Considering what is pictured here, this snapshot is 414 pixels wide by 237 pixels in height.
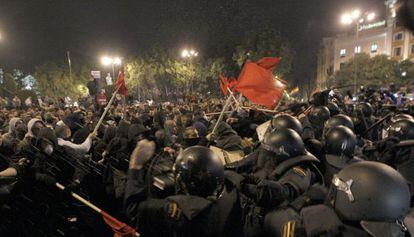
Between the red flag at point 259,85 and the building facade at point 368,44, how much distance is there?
5646 centimetres

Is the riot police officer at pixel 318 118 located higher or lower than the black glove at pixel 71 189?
higher

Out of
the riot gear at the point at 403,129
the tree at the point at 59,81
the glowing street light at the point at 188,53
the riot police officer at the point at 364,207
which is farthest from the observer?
the tree at the point at 59,81

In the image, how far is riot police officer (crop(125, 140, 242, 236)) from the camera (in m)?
3.11

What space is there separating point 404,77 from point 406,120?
56.1 metres

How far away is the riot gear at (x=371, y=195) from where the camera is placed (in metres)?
2.32

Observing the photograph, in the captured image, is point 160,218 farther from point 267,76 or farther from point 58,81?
point 58,81

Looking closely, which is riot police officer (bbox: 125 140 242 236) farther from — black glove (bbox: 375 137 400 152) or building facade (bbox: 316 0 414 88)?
building facade (bbox: 316 0 414 88)

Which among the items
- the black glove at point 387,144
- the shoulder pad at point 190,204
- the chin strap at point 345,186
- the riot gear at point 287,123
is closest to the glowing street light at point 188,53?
the riot gear at point 287,123

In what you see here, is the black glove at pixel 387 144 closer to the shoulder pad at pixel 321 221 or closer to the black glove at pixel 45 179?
the shoulder pad at pixel 321 221

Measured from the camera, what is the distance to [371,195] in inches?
92.2

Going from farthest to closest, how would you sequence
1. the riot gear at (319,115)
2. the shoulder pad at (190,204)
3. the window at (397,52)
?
the window at (397,52), the riot gear at (319,115), the shoulder pad at (190,204)

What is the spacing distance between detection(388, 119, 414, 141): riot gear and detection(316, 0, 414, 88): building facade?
5820 centimetres

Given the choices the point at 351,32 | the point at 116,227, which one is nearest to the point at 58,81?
the point at 116,227

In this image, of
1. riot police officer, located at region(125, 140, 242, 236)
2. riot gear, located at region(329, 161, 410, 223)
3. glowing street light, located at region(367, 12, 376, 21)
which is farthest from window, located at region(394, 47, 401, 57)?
riot gear, located at region(329, 161, 410, 223)
